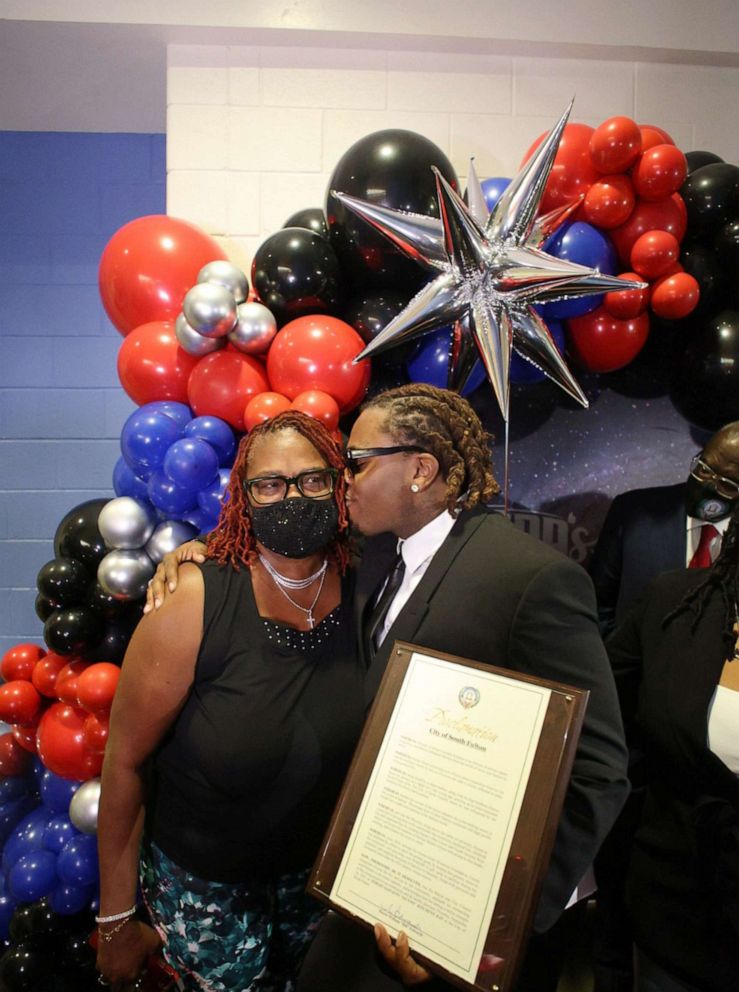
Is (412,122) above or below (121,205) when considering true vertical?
above

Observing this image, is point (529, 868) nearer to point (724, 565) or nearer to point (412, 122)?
point (724, 565)

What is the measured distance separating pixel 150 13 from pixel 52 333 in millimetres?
1518

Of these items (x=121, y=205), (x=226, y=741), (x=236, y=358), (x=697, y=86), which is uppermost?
(x=697, y=86)

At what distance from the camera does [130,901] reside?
1.48m

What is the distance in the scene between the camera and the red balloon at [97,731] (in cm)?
189

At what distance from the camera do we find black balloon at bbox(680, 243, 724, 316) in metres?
2.10

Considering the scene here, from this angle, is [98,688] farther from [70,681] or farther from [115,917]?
[115,917]

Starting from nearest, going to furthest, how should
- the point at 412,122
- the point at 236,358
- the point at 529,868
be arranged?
the point at 529,868 → the point at 236,358 → the point at 412,122

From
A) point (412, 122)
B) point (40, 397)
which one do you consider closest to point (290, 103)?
point (412, 122)

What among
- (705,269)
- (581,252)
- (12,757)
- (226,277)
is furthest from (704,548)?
(12,757)

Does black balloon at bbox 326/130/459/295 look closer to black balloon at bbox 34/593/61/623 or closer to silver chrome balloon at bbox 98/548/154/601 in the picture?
silver chrome balloon at bbox 98/548/154/601

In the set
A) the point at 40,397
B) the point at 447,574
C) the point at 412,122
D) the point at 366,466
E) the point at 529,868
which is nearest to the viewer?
the point at 529,868

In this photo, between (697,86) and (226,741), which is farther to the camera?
(697,86)

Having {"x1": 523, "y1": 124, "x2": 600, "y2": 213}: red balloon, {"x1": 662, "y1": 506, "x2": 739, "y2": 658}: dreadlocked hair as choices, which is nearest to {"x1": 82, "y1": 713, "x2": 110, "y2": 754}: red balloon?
{"x1": 662, "y1": 506, "x2": 739, "y2": 658}: dreadlocked hair
